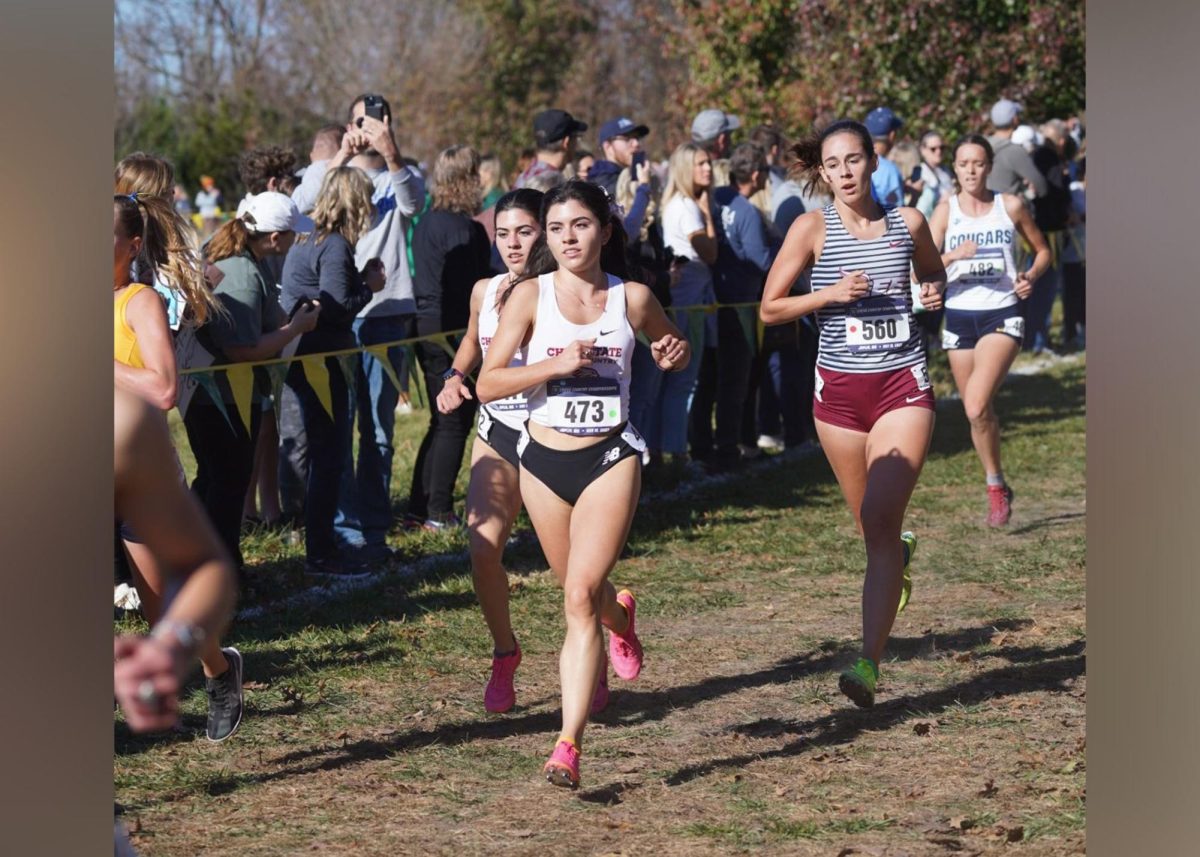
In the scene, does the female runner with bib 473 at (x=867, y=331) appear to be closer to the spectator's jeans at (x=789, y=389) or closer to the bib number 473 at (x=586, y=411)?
the bib number 473 at (x=586, y=411)

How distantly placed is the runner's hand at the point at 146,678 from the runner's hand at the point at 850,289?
3503mm

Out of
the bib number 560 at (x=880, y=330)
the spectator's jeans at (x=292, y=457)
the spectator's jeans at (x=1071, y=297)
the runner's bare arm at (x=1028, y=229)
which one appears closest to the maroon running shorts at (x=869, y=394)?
the bib number 560 at (x=880, y=330)

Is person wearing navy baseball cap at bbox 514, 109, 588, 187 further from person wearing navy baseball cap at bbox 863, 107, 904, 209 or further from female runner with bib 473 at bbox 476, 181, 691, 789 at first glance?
female runner with bib 473 at bbox 476, 181, 691, 789

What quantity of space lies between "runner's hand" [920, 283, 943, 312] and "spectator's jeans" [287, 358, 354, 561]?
3.30 metres

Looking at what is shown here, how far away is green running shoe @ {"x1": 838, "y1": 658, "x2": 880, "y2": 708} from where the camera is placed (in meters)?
5.79

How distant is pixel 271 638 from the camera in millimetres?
7441

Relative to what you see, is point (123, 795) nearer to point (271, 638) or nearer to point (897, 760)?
point (271, 638)

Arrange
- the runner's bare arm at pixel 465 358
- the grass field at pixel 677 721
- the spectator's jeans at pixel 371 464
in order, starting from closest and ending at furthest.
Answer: the grass field at pixel 677 721 < the runner's bare arm at pixel 465 358 < the spectator's jeans at pixel 371 464

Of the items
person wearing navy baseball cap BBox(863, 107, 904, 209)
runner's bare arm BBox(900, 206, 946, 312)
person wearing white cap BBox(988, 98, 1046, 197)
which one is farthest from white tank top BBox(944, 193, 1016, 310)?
person wearing white cap BBox(988, 98, 1046, 197)

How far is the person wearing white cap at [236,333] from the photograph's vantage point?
753 centimetres
